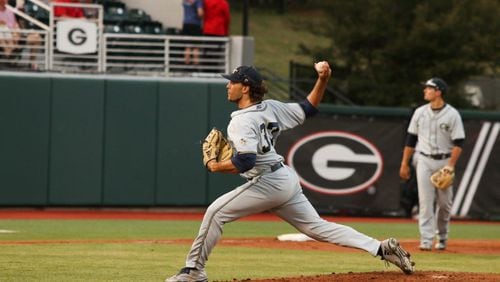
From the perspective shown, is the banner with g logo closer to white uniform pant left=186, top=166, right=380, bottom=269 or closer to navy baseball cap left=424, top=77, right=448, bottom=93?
navy baseball cap left=424, top=77, right=448, bottom=93

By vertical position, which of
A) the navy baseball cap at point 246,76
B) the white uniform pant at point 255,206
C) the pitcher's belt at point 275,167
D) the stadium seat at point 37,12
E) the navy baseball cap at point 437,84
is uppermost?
the stadium seat at point 37,12

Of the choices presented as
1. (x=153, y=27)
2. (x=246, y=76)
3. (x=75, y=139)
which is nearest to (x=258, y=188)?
(x=246, y=76)

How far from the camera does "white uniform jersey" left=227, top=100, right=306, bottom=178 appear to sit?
8.52m

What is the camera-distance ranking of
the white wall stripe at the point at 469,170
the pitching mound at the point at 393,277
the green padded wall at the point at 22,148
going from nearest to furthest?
the pitching mound at the point at 393,277
the green padded wall at the point at 22,148
the white wall stripe at the point at 469,170

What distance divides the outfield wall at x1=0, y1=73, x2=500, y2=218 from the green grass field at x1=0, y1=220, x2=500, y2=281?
→ 2768 mm


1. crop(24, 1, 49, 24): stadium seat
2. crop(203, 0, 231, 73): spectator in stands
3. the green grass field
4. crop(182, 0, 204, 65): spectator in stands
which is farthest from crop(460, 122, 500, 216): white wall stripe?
crop(24, 1, 49, 24): stadium seat

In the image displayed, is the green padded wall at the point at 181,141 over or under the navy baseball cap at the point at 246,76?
under

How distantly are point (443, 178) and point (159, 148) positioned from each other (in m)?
7.96

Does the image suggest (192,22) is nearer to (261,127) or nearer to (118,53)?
(118,53)

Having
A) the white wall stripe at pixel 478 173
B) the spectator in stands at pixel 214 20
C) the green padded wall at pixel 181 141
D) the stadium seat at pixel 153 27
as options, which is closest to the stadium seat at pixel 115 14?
the stadium seat at pixel 153 27

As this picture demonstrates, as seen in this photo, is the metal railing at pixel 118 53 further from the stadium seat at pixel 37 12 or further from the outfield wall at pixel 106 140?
the outfield wall at pixel 106 140

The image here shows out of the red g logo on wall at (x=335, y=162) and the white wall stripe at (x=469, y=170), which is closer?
the red g logo on wall at (x=335, y=162)

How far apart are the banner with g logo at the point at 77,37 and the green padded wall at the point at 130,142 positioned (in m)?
0.87

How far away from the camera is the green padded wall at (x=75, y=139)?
19.3 m
